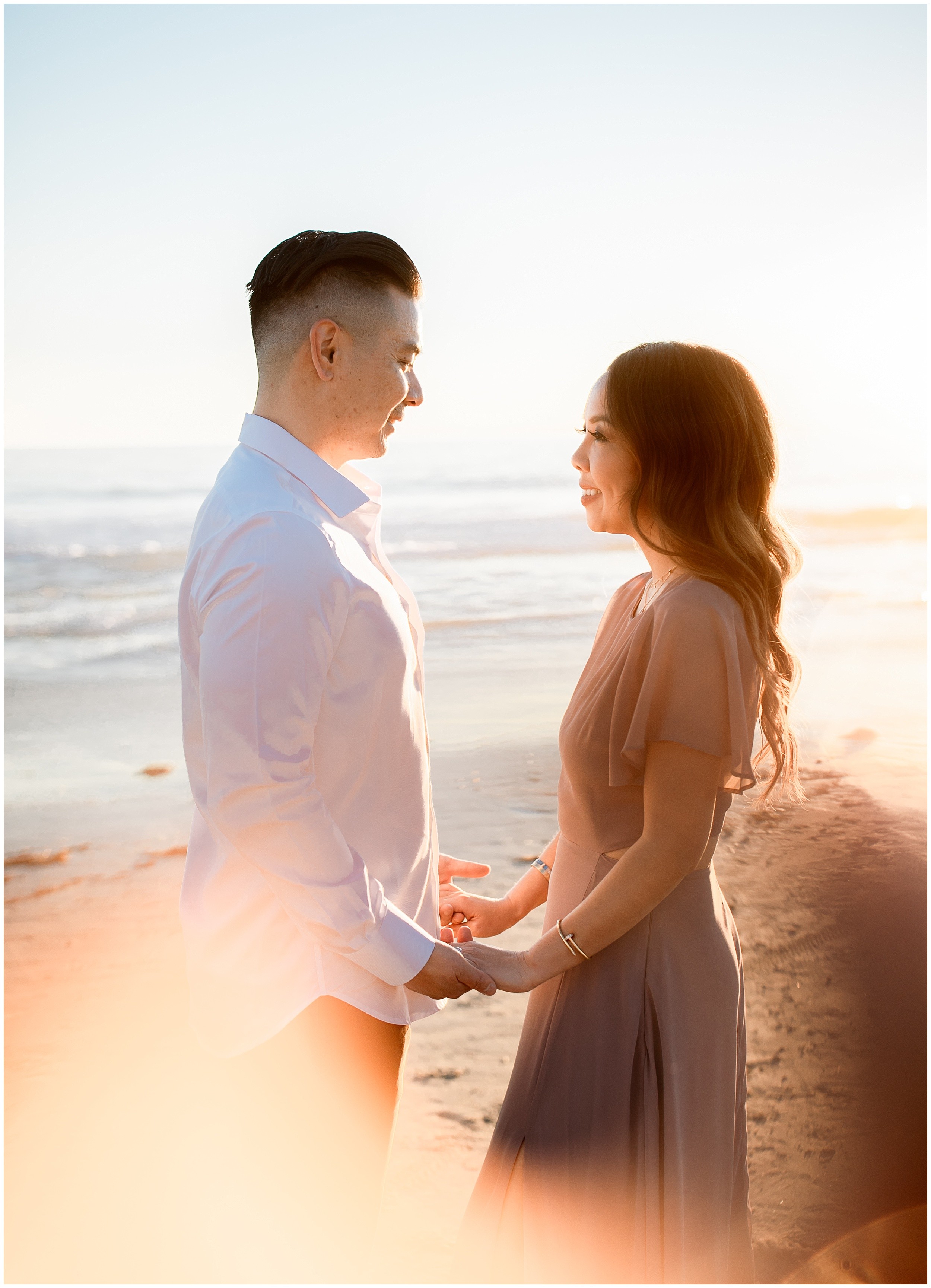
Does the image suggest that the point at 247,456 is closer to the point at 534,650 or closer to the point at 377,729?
the point at 377,729

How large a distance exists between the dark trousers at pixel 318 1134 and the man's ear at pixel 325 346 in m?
1.41

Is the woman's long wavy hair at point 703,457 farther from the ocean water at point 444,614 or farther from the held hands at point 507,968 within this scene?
the held hands at point 507,968

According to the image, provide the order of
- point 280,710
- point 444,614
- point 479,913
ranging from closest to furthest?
point 280,710
point 479,913
point 444,614

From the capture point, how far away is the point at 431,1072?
12.5ft

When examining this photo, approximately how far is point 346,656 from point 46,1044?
298cm

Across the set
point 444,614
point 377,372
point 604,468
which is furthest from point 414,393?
point 444,614

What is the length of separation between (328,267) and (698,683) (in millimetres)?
1233

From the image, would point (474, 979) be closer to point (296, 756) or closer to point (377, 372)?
point (296, 756)

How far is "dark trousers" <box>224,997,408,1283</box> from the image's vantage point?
2.10 metres

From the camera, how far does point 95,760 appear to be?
26.2 ft

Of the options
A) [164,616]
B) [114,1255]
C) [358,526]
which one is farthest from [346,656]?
[164,616]

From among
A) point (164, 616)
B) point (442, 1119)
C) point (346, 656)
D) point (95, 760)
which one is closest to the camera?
point (346, 656)

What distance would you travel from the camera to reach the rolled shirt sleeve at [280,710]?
1.84m

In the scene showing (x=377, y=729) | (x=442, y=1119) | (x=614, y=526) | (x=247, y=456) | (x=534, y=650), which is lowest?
(x=442, y=1119)
